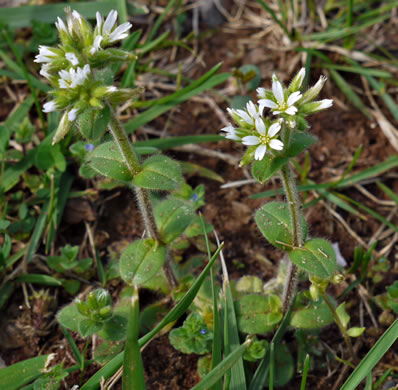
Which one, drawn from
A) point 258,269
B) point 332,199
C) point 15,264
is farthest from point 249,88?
point 15,264

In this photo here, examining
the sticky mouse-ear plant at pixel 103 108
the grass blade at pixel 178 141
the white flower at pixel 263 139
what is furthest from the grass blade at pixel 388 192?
the white flower at pixel 263 139

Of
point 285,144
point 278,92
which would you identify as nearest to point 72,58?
point 278,92

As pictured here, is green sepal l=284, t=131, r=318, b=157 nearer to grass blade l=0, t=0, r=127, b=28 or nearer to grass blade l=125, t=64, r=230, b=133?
grass blade l=125, t=64, r=230, b=133

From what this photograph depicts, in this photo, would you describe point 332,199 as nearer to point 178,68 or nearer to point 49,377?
point 178,68

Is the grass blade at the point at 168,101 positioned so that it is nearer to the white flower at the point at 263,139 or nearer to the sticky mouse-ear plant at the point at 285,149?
the sticky mouse-ear plant at the point at 285,149

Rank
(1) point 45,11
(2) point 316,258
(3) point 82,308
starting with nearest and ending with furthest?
(2) point 316,258 → (3) point 82,308 → (1) point 45,11

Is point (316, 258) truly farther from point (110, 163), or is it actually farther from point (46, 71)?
point (46, 71)
